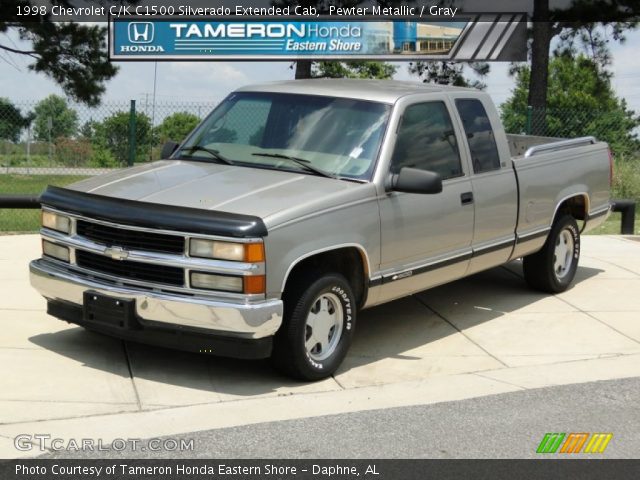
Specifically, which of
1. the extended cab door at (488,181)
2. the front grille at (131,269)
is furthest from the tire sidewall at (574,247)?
the front grille at (131,269)

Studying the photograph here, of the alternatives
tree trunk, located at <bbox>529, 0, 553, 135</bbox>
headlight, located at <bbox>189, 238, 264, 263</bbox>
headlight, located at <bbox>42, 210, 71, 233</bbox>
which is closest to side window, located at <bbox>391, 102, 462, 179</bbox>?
headlight, located at <bbox>189, 238, 264, 263</bbox>

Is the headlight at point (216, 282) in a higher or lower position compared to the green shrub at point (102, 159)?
lower

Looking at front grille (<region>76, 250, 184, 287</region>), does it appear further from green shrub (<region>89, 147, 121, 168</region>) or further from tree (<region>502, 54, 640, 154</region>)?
tree (<region>502, 54, 640, 154</region>)

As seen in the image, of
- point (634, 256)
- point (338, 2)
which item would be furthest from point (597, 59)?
point (634, 256)

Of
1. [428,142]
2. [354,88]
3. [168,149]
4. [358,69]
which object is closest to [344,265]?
[428,142]

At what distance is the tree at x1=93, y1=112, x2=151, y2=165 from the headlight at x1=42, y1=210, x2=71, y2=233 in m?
7.87

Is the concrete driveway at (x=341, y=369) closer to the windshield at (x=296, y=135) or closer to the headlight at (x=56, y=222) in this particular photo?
the headlight at (x=56, y=222)

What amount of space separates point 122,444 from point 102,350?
6.22 feet

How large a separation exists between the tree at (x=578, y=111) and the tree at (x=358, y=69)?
4113 millimetres

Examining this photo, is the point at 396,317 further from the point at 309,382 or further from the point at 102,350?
the point at 102,350

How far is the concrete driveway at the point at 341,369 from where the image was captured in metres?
6.20

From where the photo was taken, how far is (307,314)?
22.0ft

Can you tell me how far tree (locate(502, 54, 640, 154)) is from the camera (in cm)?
2095

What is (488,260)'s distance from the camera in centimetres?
864
